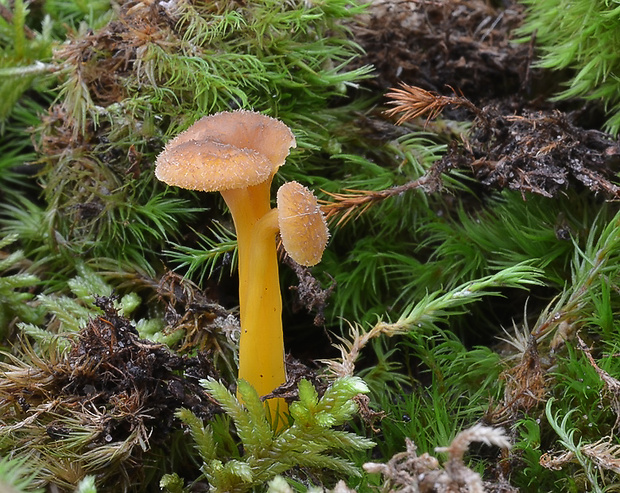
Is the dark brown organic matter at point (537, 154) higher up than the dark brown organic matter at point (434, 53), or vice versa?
the dark brown organic matter at point (434, 53)

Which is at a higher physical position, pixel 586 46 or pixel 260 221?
pixel 586 46

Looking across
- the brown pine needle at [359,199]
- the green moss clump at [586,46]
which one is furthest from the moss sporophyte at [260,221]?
the green moss clump at [586,46]

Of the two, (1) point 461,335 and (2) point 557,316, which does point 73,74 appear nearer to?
(1) point 461,335

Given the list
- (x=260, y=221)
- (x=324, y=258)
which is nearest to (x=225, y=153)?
(x=260, y=221)

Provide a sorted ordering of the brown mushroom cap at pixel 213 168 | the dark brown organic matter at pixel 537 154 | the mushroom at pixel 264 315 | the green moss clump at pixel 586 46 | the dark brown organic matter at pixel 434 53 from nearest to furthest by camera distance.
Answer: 1. the brown mushroom cap at pixel 213 168
2. the mushroom at pixel 264 315
3. the dark brown organic matter at pixel 537 154
4. the green moss clump at pixel 586 46
5. the dark brown organic matter at pixel 434 53

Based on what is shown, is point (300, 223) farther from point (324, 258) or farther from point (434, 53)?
point (434, 53)

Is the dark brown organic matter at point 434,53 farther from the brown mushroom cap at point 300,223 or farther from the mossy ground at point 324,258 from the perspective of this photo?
the brown mushroom cap at point 300,223
